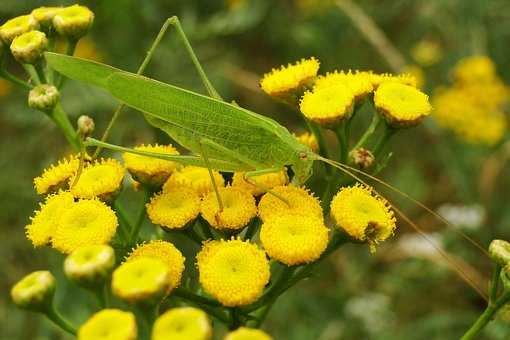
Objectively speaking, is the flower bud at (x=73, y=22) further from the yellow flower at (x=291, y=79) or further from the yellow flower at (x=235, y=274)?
the yellow flower at (x=235, y=274)

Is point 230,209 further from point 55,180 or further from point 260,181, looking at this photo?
point 55,180

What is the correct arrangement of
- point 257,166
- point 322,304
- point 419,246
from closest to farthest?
point 257,166 → point 322,304 → point 419,246

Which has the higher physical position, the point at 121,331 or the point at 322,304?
the point at 121,331

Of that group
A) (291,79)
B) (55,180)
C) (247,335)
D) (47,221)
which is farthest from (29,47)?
(247,335)

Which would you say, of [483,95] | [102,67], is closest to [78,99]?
[102,67]

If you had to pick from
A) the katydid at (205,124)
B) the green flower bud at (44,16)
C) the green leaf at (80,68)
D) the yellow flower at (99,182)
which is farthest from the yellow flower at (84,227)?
the green flower bud at (44,16)

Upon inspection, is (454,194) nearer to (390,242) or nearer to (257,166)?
(390,242)
